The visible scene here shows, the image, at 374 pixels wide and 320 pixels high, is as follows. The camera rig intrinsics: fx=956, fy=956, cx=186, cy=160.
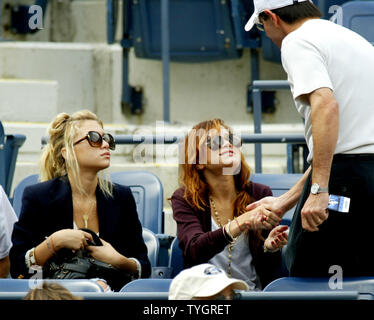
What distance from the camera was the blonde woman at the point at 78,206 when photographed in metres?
3.95

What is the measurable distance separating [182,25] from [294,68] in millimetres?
4399

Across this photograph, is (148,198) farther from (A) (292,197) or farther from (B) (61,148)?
(A) (292,197)

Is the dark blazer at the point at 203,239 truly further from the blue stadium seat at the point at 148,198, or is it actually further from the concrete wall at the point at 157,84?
the concrete wall at the point at 157,84

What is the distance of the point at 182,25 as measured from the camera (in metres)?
7.62

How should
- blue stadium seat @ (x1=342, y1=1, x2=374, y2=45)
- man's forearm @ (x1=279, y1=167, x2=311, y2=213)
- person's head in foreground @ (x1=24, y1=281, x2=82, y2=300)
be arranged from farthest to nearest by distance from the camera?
blue stadium seat @ (x1=342, y1=1, x2=374, y2=45), man's forearm @ (x1=279, y1=167, x2=311, y2=213), person's head in foreground @ (x1=24, y1=281, x2=82, y2=300)

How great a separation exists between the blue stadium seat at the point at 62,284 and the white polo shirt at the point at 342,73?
95cm

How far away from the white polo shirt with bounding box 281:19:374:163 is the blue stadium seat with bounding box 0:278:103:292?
0.95 m

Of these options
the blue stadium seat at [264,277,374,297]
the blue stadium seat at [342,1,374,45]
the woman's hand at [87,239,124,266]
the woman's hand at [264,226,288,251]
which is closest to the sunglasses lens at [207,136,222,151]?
the woman's hand at [264,226,288,251]

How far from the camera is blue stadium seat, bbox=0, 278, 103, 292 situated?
10.6ft

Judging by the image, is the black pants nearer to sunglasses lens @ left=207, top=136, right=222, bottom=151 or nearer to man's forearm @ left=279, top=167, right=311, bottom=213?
man's forearm @ left=279, top=167, right=311, bottom=213

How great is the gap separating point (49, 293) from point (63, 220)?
4.48 feet
